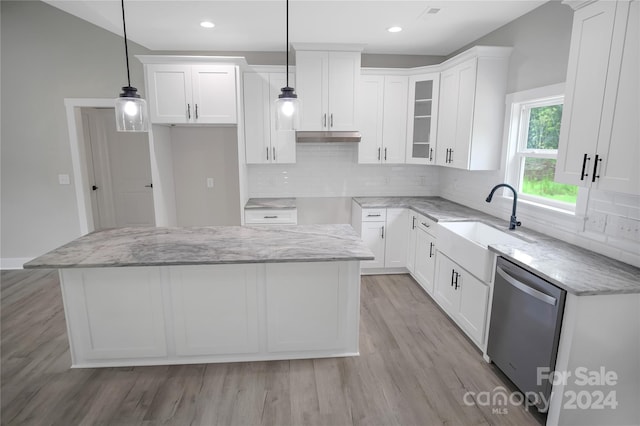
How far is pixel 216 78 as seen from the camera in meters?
3.60

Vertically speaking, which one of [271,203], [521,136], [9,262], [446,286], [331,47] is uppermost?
[331,47]

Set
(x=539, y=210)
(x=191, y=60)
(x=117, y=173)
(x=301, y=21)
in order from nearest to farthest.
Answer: (x=539, y=210) < (x=301, y=21) < (x=191, y=60) < (x=117, y=173)

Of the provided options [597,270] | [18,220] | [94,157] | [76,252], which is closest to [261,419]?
[76,252]

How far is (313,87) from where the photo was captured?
3865 mm

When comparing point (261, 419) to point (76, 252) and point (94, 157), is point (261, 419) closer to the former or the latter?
point (76, 252)

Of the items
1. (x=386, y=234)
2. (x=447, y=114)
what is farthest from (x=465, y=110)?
(x=386, y=234)

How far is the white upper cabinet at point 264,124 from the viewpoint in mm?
3930

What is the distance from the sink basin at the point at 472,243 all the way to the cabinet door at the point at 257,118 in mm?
2211

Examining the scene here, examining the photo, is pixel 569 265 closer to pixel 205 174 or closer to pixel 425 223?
pixel 425 223

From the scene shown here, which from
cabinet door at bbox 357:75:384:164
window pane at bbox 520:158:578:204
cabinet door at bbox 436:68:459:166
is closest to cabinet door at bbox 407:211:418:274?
cabinet door at bbox 436:68:459:166

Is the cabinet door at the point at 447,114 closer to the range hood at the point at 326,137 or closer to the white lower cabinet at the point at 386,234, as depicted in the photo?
the white lower cabinet at the point at 386,234

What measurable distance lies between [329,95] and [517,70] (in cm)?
188

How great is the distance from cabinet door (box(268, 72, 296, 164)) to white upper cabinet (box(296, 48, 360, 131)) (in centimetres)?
23

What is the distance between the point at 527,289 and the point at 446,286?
1141mm
